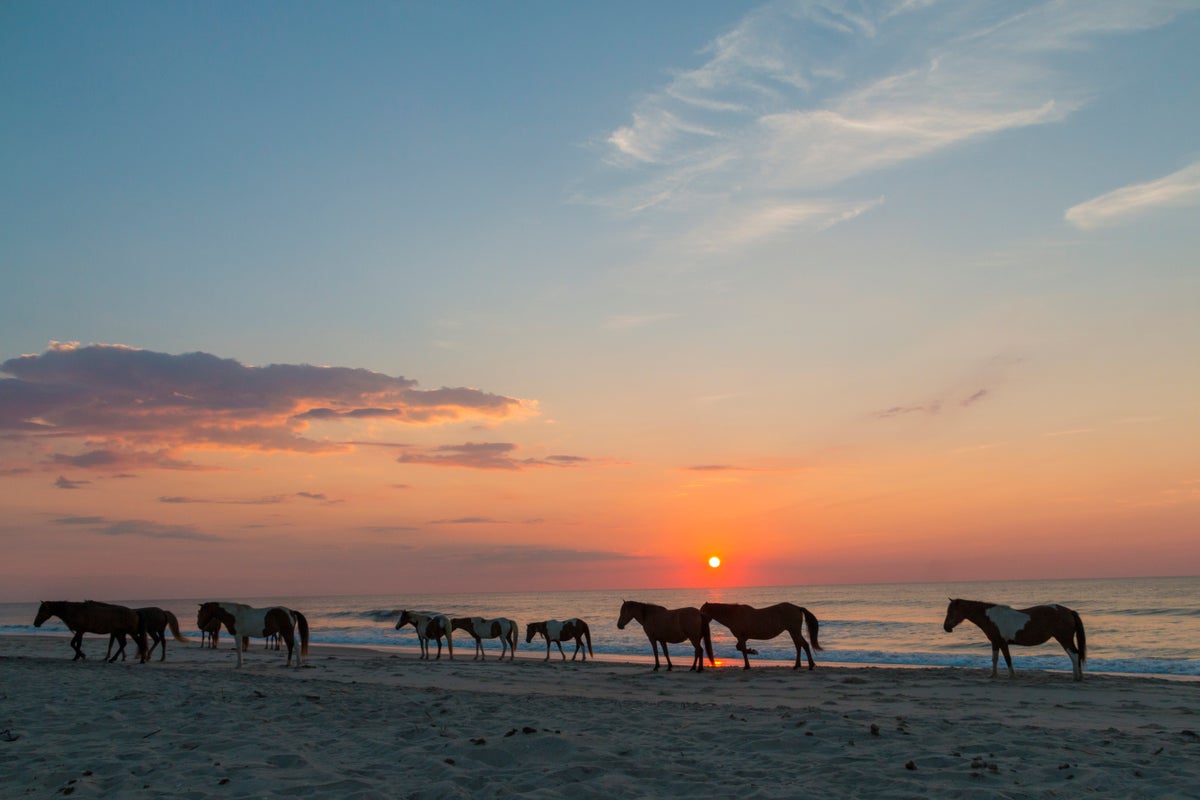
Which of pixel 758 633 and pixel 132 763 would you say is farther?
pixel 758 633

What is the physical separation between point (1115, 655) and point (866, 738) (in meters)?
22.7

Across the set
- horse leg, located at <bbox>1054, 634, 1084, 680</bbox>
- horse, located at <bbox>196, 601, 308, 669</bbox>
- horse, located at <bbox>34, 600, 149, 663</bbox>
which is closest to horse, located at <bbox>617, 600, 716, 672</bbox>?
horse leg, located at <bbox>1054, 634, 1084, 680</bbox>

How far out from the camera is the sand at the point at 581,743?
595 cm

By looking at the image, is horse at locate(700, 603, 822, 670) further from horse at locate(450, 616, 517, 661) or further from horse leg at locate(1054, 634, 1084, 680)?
horse at locate(450, 616, 517, 661)

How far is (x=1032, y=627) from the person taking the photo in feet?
52.5

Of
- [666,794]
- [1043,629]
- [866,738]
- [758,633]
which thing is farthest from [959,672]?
[666,794]

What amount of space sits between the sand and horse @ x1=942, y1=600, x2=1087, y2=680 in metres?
2.01

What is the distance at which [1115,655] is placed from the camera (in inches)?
975

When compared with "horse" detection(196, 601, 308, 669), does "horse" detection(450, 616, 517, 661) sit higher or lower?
lower

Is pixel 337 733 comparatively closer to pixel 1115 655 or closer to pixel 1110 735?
pixel 1110 735

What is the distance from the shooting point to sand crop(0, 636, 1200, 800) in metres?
5.95

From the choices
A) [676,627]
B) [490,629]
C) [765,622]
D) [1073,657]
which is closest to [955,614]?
[1073,657]

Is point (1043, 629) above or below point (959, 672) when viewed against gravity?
above

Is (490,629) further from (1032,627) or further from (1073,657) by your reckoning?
(1073,657)
